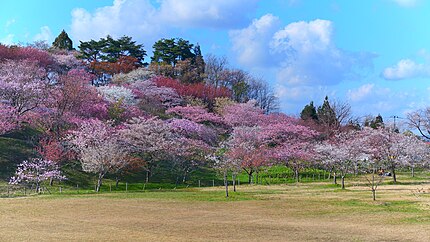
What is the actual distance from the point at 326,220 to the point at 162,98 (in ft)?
164

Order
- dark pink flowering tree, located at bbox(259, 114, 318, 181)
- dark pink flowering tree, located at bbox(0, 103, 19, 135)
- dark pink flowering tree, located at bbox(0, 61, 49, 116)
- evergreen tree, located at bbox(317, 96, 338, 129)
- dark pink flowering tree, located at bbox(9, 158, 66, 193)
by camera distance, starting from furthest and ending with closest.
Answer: evergreen tree, located at bbox(317, 96, 338, 129) < dark pink flowering tree, located at bbox(259, 114, 318, 181) < dark pink flowering tree, located at bbox(0, 61, 49, 116) < dark pink flowering tree, located at bbox(0, 103, 19, 135) < dark pink flowering tree, located at bbox(9, 158, 66, 193)

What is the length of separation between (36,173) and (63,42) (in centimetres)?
5517

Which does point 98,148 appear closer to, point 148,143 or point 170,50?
point 148,143

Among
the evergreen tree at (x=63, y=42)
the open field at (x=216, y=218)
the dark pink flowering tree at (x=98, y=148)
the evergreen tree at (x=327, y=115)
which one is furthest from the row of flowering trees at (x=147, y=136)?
the evergreen tree at (x=63, y=42)

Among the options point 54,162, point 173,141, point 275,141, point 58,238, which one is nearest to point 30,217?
point 58,238

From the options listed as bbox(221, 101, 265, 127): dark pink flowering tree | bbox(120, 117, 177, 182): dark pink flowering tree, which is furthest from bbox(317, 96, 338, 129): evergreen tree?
bbox(120, 117, 177, 182): dark pink flowering tree

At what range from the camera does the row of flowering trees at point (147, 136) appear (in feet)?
138

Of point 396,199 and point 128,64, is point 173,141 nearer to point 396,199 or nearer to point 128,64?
point 396,199

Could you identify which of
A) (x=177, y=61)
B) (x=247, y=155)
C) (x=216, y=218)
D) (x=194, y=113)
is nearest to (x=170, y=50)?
(x=177, y=61)

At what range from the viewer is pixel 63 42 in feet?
286

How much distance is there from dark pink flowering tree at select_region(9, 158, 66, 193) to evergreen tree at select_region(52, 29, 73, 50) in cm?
5120

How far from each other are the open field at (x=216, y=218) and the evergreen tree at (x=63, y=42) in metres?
61.3

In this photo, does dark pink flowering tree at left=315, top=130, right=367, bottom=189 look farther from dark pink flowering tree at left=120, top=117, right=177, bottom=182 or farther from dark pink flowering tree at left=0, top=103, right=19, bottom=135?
dark pink flowering tree at left=0, top=103, right=19, bottom=135

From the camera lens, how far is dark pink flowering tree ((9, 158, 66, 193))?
36.2 meters
